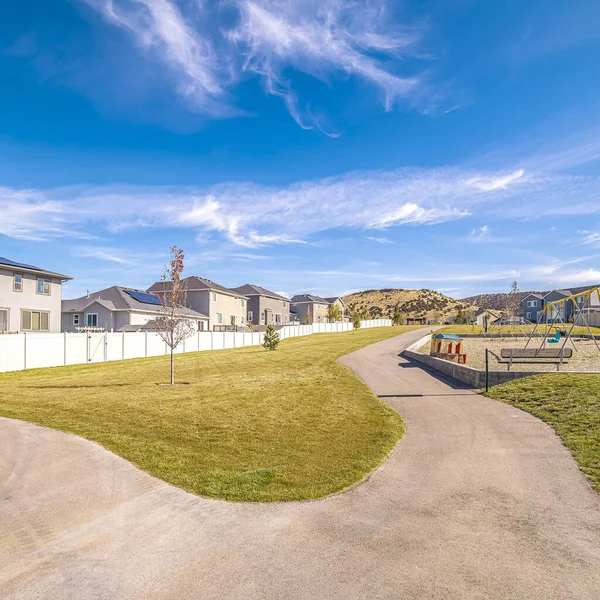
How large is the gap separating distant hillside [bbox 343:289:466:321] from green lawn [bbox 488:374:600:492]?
100.0 m

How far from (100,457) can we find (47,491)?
150cm

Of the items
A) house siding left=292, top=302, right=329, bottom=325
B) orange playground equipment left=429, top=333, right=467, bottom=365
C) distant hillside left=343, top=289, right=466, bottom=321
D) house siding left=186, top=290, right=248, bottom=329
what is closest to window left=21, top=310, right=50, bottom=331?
house siding left=186, top=290, right=248, bottom=329

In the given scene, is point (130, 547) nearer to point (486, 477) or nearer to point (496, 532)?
point (496, 532)

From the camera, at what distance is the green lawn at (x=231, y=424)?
6.90 m

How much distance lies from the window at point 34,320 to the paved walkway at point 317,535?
28.8 metres

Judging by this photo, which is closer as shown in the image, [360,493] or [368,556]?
[368,556]

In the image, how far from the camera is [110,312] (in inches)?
1695

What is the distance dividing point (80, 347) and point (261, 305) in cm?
4333

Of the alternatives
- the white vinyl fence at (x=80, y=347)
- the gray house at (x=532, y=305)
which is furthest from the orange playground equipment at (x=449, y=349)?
the gray house at (x=532, y=305)

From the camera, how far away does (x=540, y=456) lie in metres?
7.90

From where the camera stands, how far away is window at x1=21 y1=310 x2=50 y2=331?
3262 cm

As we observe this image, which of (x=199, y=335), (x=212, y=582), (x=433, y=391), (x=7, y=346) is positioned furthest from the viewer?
(x=199, y=335)

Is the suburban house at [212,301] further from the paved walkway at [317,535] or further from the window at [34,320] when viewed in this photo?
the paved walkway at [317,535]

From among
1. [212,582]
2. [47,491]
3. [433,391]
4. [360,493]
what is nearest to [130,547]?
[212,582]
